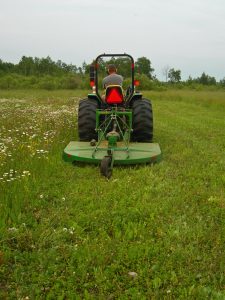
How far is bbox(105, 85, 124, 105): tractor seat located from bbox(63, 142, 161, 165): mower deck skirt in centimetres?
92

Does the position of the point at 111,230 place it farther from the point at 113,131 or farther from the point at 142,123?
the point at 142,123

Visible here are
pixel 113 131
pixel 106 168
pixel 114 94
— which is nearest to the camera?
pixel 106 168

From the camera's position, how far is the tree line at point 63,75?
9398 mm

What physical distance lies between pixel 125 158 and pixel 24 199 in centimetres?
197

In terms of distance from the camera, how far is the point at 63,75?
170ft

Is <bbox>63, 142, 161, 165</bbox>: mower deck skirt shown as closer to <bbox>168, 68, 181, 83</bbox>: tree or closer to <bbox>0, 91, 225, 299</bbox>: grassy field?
<bbox>0, 91, 225, 299</bbox>: grassy field

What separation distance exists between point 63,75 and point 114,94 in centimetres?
4557

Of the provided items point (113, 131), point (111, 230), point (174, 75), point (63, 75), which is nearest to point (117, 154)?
point (113, 131)

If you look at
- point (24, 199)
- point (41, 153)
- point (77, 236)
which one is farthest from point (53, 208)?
point (41, 153)

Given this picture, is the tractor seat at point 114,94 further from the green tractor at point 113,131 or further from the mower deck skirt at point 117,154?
the mower deck skirt at point 117,154

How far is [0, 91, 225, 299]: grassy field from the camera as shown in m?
3.26

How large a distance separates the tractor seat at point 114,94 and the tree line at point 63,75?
2.97 ft

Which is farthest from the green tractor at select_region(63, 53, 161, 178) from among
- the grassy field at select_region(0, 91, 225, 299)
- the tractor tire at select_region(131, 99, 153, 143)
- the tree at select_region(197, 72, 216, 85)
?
the tree at select_region(197, 72, 216, 85)

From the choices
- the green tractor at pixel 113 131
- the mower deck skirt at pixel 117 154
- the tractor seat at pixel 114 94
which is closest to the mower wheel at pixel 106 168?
the green tractor at pixel 113 131
